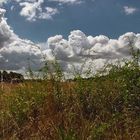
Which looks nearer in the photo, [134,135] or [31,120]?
[134,135]

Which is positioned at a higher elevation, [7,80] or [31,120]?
[7,80]

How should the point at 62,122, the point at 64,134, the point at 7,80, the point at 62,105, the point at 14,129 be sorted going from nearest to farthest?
the point at 64,134 → the point at 62,122 → the point at 14,129 → the point at 62,105 → the point at 7,80

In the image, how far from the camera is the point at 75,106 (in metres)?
8.25

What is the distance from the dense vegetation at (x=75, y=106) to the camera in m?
7.34

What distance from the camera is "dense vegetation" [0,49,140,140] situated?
7336mm

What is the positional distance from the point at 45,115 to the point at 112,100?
1231mm

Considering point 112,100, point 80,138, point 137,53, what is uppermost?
point 137,53

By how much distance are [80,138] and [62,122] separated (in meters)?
0.94

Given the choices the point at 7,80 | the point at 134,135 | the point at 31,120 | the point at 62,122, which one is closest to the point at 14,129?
the point at 31,120

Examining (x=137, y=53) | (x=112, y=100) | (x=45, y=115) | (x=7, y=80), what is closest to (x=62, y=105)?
(x=45, y=115)

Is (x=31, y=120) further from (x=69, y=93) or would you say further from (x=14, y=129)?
(x=69, y=93)

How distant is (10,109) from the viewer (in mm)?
8711

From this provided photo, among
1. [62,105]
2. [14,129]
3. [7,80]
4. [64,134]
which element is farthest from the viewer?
[7,80]

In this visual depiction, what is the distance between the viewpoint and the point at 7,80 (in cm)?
1167
